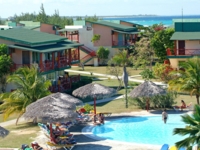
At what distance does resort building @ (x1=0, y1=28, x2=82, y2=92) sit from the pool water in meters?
11.8

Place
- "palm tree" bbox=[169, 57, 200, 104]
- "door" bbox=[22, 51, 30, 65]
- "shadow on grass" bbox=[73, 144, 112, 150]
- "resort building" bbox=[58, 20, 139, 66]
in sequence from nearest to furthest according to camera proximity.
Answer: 1. "shadow on grass" bbox=[73, 144, 112, 150]
2. "palm tree" bbox=[169, 57, 200, 104]
3. "door" bbox=[22, 51, 30, 65]
4. "resort building" bbox=[58, 20, 139, 66]

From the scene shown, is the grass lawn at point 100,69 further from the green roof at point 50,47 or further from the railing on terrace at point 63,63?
the railing on terrace at point 63,63

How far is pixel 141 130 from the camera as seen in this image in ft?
102

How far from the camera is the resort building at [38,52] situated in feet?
141

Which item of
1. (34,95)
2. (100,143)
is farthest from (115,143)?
(34,95)

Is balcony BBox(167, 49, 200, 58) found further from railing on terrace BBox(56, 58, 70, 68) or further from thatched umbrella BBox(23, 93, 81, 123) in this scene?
thatched umbrella BBox(23, 93, 81, 123)

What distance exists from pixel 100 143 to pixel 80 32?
44.3m

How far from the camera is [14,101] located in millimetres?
32156

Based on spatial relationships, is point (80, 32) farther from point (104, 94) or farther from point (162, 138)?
point (162, 138)

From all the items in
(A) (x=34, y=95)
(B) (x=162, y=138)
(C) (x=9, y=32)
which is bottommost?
(B) (x=162, y=138)

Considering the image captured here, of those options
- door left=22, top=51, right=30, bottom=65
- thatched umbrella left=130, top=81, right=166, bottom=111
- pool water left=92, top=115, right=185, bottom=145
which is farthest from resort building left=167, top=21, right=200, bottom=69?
pool water left=92, top=115, right=185, bottom=145

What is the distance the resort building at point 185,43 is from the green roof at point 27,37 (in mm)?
11957

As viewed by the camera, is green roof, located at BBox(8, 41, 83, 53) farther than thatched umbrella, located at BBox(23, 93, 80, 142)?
Yes

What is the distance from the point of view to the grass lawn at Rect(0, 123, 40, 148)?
1057 inches
